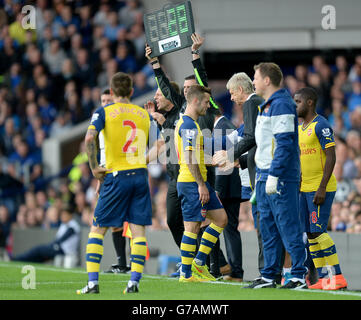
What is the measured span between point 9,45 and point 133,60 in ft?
13.4

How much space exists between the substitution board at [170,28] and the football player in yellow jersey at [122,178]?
1641mm

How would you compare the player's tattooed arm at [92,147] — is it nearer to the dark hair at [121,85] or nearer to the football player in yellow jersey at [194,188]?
the dark hair at [121,85]

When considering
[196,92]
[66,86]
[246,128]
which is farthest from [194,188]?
[66,86]

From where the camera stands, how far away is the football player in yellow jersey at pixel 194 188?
26.0 ft

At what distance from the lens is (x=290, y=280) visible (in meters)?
7.29

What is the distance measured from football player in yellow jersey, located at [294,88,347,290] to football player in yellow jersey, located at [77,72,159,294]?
1.61 metres

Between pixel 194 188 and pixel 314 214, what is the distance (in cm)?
119

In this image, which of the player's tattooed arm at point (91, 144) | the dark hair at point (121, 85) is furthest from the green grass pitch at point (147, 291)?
the dark hair at point (121, 85)

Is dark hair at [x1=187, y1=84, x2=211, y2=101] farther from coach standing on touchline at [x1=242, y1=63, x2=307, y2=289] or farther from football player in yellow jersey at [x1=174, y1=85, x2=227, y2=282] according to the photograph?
coach standing on touchline at [x1=242, y1=63, x2=307, y2=289]

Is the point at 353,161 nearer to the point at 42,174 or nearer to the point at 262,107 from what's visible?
the point at 262,107

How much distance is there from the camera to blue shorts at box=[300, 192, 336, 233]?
767 centimetres

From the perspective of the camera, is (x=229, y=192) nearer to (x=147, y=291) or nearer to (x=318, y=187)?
(x=318, y=187)
